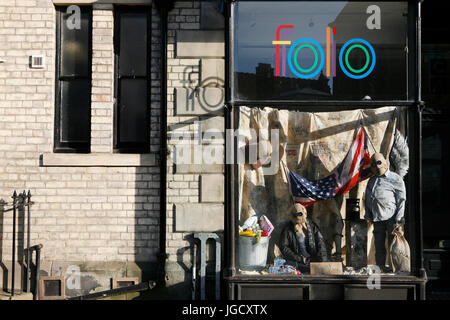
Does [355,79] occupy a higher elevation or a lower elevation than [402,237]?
higher

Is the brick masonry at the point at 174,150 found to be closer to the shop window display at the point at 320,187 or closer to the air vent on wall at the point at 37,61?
the shop window display at the point at 320,187

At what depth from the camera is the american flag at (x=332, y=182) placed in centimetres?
695

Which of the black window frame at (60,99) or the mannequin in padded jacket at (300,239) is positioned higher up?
the black window frame at (60,99)

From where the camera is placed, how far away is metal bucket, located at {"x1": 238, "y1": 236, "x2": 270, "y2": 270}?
6.81 meters

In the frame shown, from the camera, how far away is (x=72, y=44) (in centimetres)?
750

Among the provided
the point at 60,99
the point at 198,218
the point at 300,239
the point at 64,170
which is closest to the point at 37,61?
the point at 60,99

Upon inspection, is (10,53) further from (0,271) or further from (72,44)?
(0,271)

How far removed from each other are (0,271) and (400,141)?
18.8ft

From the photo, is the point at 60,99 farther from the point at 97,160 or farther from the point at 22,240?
the point at 22,240

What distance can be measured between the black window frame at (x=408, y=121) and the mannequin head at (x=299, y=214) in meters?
0.81

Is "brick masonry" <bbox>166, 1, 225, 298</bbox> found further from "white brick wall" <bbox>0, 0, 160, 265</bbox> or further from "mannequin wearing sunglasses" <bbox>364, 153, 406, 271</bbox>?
"mannequin wearing sunglasses" <bbox>364, 153, 406, 271</bbox>

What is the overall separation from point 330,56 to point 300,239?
253cm

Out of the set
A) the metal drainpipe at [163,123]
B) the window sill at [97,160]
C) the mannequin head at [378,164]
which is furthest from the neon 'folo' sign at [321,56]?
the window sill at [97,160]
